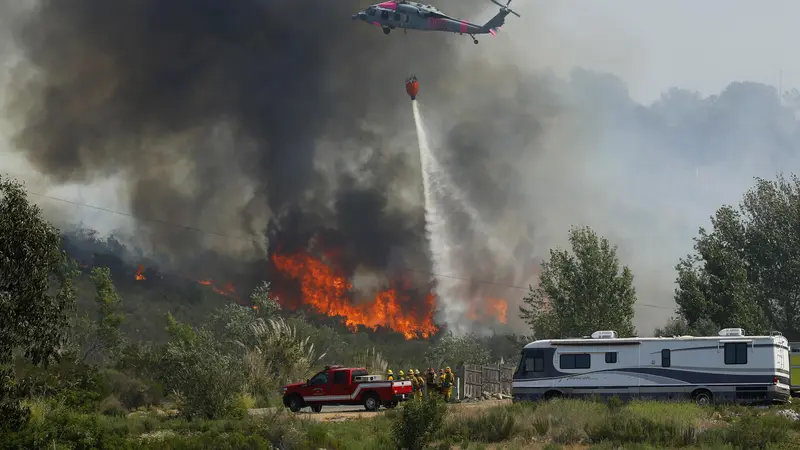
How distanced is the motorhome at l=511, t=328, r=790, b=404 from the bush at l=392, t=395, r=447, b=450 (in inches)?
490

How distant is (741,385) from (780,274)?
3409cm

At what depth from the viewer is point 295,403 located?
1628 inches

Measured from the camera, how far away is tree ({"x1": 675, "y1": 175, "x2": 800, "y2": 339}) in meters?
59.6

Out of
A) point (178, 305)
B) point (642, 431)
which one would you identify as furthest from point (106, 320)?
point (178, 305)

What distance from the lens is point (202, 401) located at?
1366 inches

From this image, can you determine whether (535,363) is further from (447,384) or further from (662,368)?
(447,384)

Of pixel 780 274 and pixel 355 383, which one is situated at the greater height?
pixel 780 274

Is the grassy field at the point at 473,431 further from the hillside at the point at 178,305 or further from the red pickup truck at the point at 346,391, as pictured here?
the hillside at the point at 178,305

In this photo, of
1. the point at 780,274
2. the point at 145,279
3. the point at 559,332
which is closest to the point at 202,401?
the point at 559,332

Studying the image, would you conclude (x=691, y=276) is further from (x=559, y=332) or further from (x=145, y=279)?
(x=145, y=279)

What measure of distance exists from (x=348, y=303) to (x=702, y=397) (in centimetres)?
7051

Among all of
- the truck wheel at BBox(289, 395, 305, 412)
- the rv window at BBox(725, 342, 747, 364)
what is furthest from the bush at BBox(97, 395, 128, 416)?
the rv window at BBox(725, 342, 747, 364)

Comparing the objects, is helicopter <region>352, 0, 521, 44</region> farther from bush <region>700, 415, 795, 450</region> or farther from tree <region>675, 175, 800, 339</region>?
bush <region>700, 415, 795, 450</region>

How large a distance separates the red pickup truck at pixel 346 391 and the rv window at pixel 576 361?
7.02 metres
